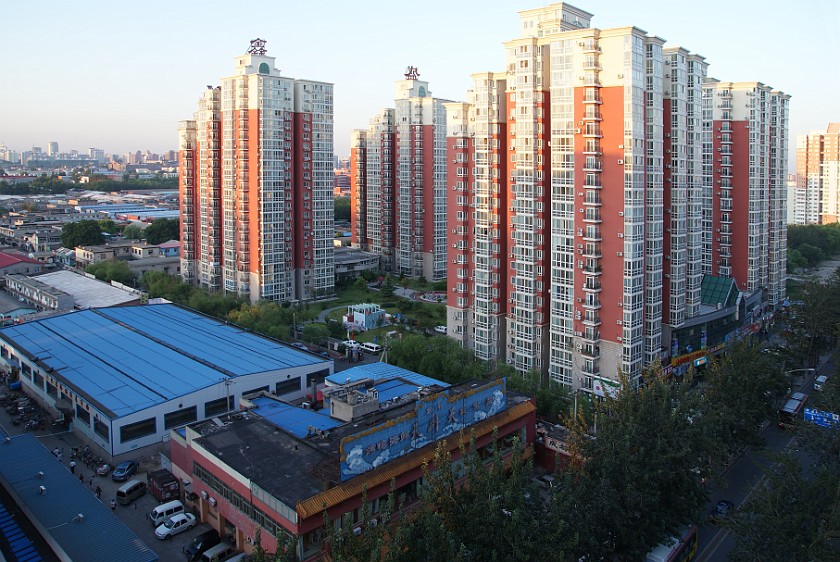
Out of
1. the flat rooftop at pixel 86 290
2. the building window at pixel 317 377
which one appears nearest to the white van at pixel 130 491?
the building window at pixel 317 377

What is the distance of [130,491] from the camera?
1469cm

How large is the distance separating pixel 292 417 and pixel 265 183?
18223 millimetres

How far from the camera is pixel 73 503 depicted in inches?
483

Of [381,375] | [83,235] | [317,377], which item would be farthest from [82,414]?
[83,235]

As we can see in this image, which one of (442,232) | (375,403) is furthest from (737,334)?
(442,232)

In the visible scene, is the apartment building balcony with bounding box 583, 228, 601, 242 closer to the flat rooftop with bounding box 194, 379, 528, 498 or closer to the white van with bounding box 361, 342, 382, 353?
the flat rooftop with bounding box 194, 379, 528, 498

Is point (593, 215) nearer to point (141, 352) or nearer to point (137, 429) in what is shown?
point (137, 429)

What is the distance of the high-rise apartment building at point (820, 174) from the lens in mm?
55406

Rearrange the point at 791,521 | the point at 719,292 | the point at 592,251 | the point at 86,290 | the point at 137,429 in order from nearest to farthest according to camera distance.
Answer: the point at 791,521 < the point at 137,429 < the point at 592,251 < the point at 719,292 < the point at 86,290

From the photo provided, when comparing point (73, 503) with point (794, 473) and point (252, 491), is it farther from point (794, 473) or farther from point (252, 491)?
point (794, 473)

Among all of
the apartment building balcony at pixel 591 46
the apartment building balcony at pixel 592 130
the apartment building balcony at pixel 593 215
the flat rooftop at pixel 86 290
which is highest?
the apartment building balcony at pixel 591 46

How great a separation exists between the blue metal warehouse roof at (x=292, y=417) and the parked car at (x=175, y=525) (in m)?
2.44

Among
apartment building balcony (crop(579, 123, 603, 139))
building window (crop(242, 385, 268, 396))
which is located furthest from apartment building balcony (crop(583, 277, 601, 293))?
building window (crop(242, 385, 268, 396))

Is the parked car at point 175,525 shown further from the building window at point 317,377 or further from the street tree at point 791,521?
the street tree at point 791,521
